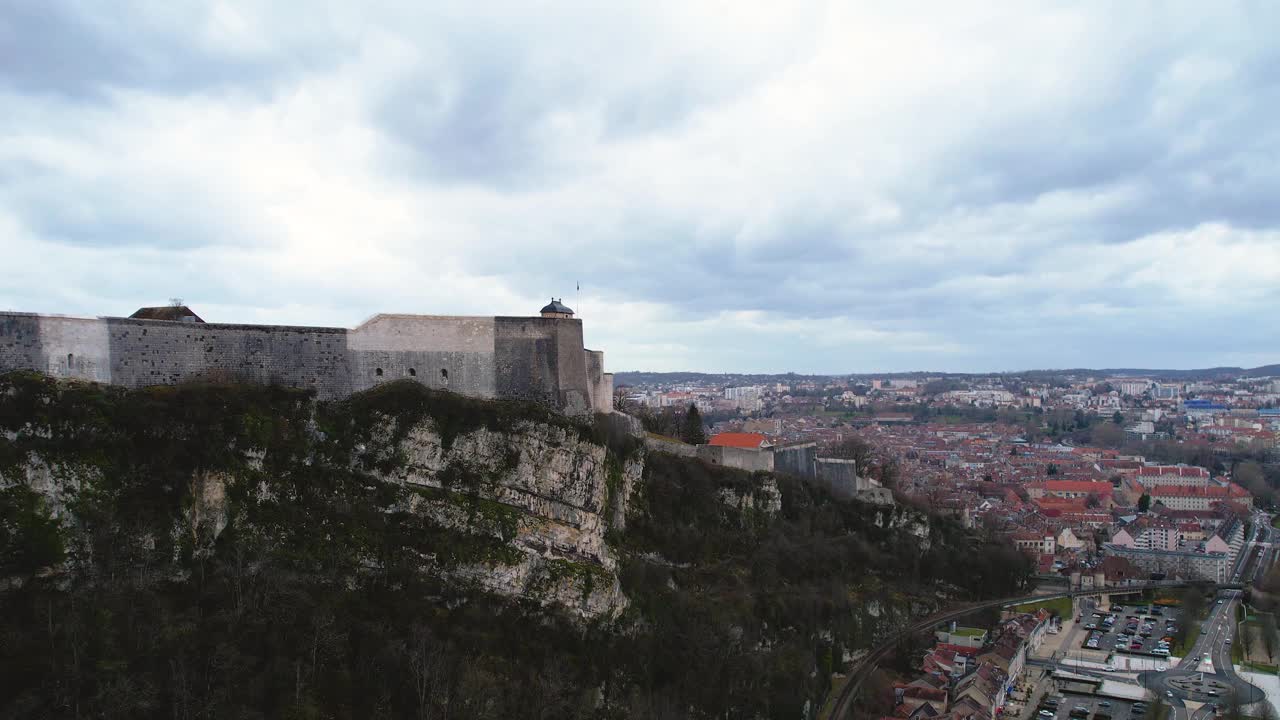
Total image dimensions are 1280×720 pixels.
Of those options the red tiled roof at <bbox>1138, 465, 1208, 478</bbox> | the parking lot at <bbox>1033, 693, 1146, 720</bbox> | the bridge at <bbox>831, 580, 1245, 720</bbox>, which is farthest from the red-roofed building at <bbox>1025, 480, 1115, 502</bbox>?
the parking lot at <bbox>1033, 693, 1146, 720</bbox>

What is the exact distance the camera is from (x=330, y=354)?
79.6 feet

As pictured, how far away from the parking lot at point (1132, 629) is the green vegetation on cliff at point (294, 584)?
21626 mm

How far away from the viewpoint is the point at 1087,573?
2133 inches

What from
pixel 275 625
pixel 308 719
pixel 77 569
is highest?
pixel 77 569

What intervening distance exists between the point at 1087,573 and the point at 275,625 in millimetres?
49521

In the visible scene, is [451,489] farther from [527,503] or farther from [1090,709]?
[1090,709]

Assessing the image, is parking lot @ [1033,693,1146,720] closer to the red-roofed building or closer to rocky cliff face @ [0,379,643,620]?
rocky cliff face @ [0,379,643,620]

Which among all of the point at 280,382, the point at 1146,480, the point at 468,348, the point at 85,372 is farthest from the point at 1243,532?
the point at 85,372

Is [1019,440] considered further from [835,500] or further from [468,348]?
[468,348]

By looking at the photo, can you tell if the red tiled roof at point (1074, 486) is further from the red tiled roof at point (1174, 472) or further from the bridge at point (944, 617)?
the bridge at point (944, 617)

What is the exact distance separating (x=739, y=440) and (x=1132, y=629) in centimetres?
2283

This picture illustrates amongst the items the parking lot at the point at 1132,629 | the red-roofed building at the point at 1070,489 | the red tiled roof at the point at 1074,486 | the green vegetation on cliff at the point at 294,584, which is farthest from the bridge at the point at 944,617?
the red tiled roof at the point at 1074,486

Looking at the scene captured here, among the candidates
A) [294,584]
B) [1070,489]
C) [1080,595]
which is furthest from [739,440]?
[1070,489]

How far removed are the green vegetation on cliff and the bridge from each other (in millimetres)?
3225
